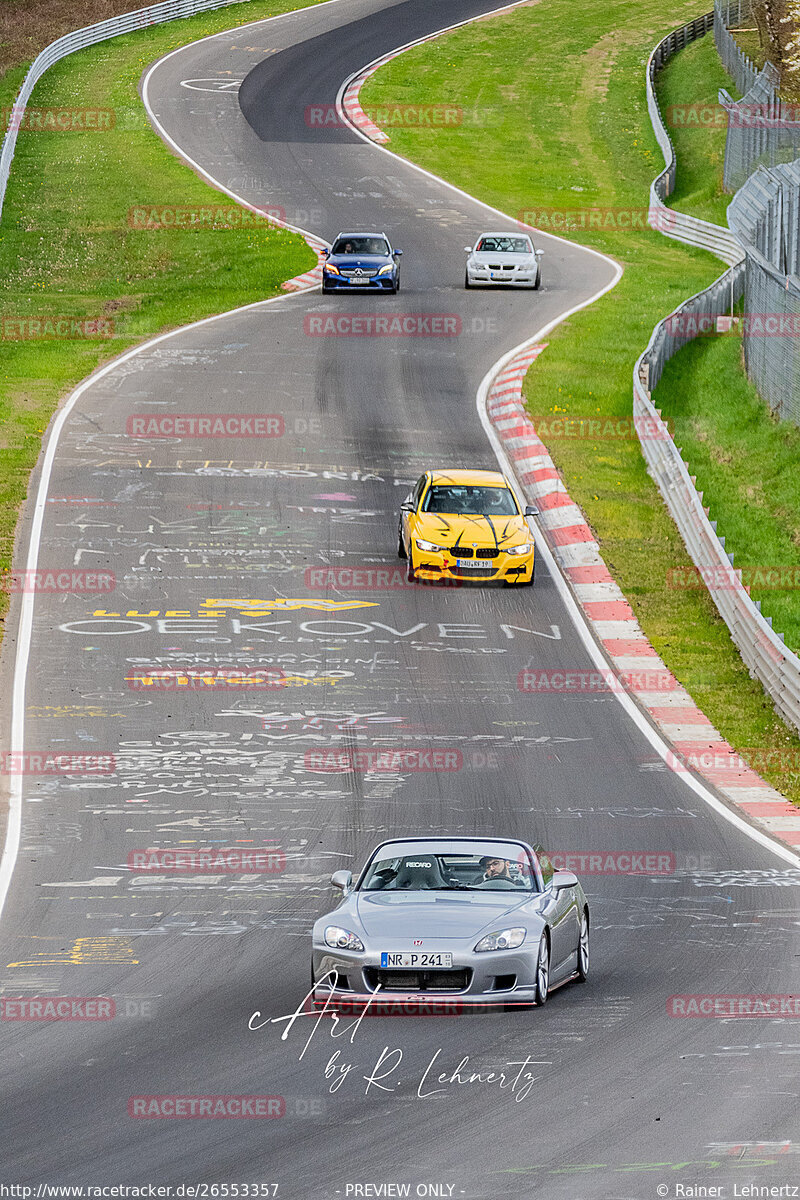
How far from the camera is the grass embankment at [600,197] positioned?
23.8 m

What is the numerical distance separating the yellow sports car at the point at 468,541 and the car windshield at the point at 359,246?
18.6m

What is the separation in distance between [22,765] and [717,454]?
16.7 m

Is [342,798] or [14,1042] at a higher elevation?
[14,1042]

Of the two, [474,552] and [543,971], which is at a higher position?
[543,971]

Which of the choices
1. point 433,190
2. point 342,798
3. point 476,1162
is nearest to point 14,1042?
point 476,1162

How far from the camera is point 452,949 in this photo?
11.0m

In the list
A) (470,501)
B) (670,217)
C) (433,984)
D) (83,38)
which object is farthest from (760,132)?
(433,984)

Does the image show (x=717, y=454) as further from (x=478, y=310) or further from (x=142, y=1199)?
(x=142, y=1199)

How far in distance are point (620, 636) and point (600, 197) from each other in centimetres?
3689

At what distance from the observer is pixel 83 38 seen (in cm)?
7331

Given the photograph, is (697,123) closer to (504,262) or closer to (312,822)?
(504,262)

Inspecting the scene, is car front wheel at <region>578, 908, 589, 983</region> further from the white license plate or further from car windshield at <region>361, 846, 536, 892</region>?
the white license plate

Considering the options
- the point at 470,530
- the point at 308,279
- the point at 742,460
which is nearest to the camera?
the point at 470,530

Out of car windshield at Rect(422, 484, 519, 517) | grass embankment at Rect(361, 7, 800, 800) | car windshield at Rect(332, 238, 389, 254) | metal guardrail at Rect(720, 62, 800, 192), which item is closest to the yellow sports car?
car windshield at Rect(422, 484, 519, 517)
